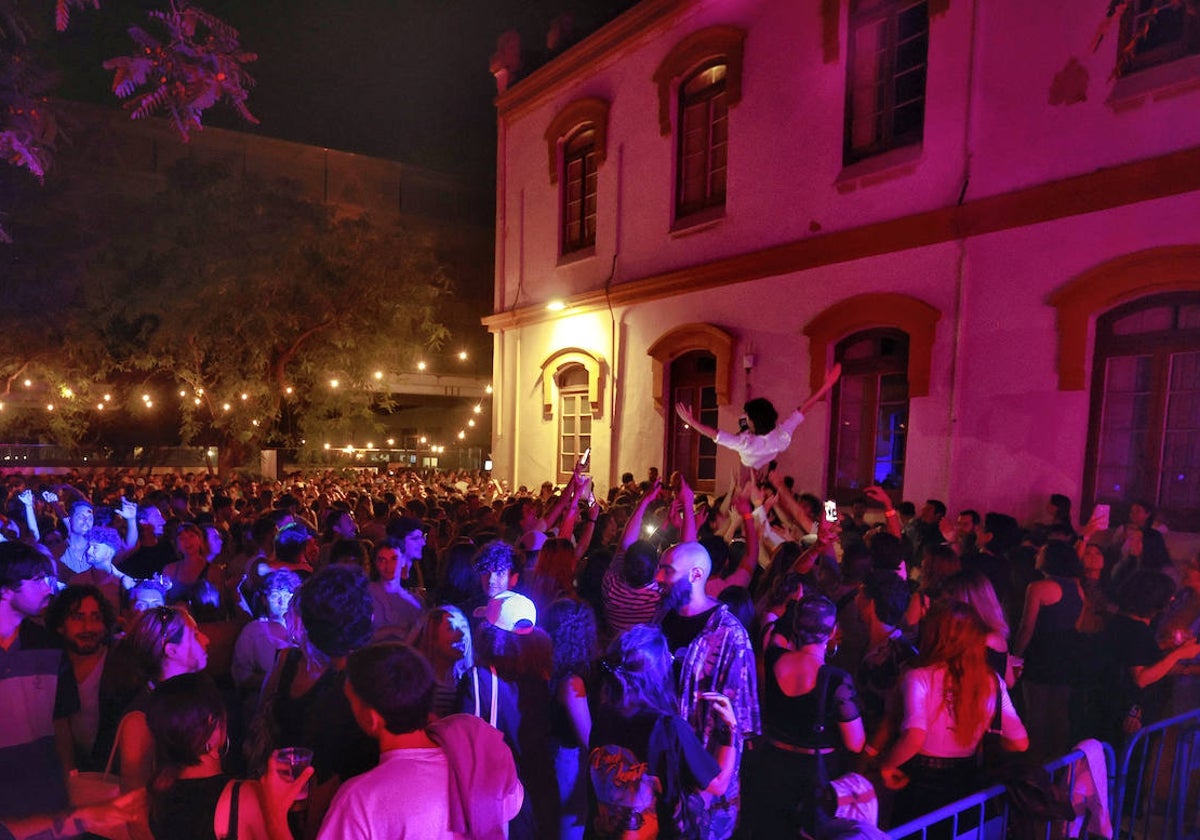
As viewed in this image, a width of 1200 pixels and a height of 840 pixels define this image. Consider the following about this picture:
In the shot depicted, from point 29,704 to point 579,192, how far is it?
13.7 m

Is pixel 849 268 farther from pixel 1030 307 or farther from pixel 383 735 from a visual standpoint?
pixel 383 735

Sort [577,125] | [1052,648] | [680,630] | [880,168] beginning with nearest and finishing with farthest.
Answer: [680,630] → [1052,648] → [880,168] → [577,125]

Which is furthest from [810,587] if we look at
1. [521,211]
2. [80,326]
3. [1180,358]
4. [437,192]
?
[437,192]

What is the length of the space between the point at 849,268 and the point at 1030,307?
2.42 metres

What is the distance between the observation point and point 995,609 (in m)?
3.57

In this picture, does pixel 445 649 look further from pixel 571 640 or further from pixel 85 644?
pixel 85 644

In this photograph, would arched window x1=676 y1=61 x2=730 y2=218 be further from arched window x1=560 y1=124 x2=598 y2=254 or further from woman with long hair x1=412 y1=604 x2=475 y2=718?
woman with long hair x1=412 y1=604 x2=475 y2=718

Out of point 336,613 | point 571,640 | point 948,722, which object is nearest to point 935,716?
point 948,722

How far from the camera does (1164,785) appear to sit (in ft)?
13.0

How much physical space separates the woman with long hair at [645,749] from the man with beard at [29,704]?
1964 mm

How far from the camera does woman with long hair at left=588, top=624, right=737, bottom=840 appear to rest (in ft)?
8.07

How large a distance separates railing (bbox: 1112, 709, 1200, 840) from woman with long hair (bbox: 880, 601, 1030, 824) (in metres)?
0.71

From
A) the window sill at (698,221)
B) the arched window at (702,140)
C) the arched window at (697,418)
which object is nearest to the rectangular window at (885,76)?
the arched window at (702,140)

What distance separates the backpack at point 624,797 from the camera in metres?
2.44
